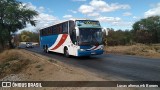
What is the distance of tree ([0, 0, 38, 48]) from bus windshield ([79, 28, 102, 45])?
1177 inches

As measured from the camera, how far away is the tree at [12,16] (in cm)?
5095

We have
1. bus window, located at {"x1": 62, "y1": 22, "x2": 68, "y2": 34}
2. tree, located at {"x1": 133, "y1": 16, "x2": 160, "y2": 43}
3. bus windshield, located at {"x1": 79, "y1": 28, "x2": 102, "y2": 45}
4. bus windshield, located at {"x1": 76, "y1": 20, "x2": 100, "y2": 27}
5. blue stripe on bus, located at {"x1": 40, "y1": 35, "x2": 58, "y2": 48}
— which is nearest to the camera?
bus windshield, located at {"x1": 79, "y1": 28, "x2": 102, "y2": 45}

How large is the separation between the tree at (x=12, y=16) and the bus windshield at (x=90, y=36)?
29.9 metres

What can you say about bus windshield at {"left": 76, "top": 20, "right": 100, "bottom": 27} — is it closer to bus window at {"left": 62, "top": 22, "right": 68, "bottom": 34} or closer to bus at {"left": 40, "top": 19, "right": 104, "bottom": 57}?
bus at {"left": 40, "top": 19, "right": 104, "bottom": 57}

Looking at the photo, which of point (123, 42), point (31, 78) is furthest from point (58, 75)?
point (123, 42)

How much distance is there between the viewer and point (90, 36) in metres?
23.3

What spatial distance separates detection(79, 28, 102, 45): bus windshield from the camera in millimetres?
23047

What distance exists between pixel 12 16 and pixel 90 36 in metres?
31.6

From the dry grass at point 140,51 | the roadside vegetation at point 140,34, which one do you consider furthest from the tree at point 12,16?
the dry grass at point 140,51

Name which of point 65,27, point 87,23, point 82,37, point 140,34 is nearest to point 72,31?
point 82,37

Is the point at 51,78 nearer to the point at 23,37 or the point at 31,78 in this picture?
the point at 31,78

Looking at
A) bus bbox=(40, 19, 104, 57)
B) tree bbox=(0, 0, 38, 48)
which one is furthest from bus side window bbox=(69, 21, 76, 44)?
tree bbox=(0, 0, 38, 48)

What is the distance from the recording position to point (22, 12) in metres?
53.4

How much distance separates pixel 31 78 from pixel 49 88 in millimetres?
3015
